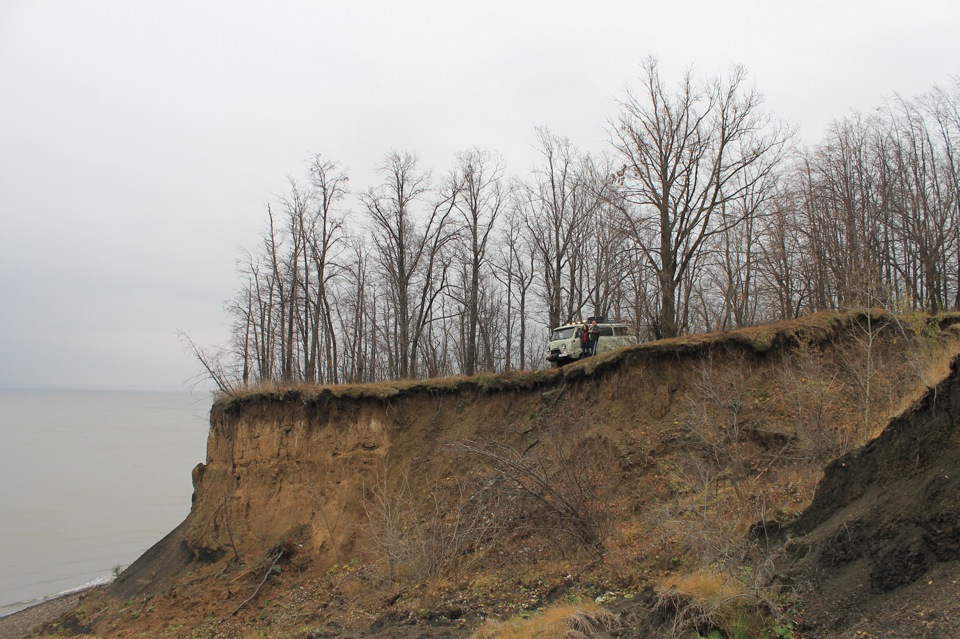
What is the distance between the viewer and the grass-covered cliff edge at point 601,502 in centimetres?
665

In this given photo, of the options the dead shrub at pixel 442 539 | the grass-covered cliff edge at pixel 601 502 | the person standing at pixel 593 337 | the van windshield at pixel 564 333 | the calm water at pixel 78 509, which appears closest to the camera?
the grass-covered cliff edge at pixel 601 502

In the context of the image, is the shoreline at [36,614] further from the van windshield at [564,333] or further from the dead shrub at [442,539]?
the van windshield at [564,333]

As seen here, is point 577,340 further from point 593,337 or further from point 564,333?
point 593,337

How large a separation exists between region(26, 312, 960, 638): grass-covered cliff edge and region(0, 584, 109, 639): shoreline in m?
3.72

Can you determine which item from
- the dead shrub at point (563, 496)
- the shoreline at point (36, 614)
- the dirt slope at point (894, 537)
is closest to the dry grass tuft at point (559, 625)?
the dirt slope at point (894, 537)

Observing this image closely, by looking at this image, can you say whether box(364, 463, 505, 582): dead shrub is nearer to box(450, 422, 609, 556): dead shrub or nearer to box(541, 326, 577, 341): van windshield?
box(450, 422, 609, 556): dead shrub

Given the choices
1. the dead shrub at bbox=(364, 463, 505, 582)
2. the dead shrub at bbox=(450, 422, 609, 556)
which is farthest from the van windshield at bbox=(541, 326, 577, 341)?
the dead shrub at bbox=(364, 463, 505, 582)

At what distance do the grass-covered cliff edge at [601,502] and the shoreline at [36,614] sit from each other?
372cm

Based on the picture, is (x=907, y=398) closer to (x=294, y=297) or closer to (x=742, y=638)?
(x=742, y=638)

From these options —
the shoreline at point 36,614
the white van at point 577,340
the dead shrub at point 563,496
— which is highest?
the white van at point 577,340

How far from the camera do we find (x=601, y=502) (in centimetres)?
1298

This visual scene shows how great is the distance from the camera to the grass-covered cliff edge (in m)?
6.65

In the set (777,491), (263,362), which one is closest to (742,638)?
(777,491)

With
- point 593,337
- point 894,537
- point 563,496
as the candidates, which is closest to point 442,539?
point 563,496
